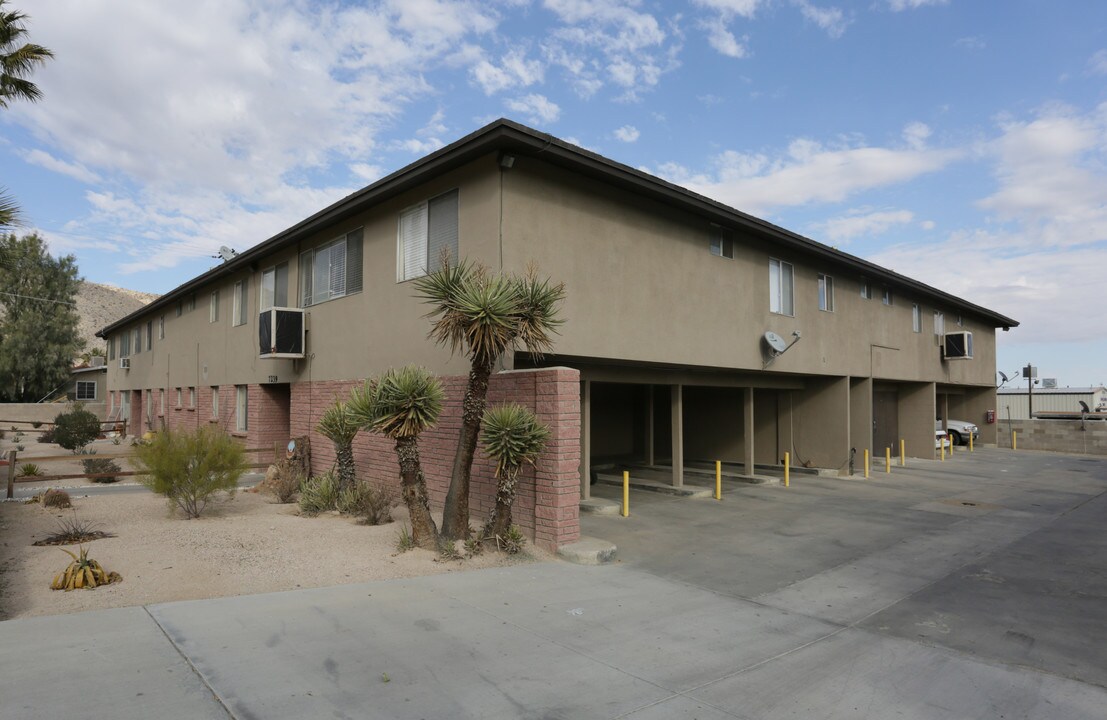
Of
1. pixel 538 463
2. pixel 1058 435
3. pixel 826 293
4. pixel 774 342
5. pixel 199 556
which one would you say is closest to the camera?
pixel 199 556

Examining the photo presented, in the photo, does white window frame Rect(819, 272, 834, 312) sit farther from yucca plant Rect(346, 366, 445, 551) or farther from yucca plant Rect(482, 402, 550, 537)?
yucca plant Rect(346, 366, 445, 551)

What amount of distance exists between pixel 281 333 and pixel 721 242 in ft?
32.9

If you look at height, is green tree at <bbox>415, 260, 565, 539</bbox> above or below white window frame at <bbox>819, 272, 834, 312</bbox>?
below

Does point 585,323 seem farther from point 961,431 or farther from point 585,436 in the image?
point 961,431

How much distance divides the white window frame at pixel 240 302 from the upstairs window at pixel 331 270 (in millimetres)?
4217

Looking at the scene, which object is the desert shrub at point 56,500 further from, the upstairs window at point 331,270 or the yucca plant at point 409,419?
the yucca plant at point 409,419

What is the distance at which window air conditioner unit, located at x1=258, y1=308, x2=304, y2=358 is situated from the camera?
49.4 feet

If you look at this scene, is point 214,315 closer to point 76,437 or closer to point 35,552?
point 76,437

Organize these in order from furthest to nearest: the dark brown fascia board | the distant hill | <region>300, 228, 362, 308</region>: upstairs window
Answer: the distant hill
<region>300, 228, 362, 308</region>: upstairs window
the dark brown fascia board

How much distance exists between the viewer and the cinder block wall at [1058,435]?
95.9ft

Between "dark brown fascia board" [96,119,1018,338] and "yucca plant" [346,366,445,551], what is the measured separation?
3.60 meters

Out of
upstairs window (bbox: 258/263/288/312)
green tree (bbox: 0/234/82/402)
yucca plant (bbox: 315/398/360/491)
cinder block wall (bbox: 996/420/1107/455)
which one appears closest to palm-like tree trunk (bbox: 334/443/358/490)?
yucca plant (bbox: 315/398/360/491)

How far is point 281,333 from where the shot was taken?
595 inches

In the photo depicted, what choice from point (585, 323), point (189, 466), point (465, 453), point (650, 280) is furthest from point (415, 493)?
point (650, 280)
